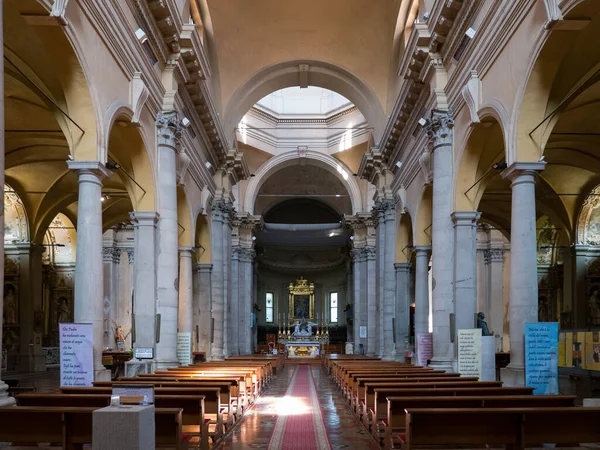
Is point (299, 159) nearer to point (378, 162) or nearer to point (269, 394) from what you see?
point (378, 162)

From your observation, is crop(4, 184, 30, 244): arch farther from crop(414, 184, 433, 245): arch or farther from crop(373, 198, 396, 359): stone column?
crop(414, 184, 433, 245): arch

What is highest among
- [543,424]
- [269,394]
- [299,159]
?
[299,159]

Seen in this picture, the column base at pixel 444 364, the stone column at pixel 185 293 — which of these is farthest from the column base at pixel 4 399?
the stone column at pixel 185 293

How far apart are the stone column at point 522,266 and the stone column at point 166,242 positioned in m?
8.49

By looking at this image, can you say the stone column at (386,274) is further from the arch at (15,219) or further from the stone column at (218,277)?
the arch at (15,219)

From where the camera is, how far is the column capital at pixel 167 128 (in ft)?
58.4

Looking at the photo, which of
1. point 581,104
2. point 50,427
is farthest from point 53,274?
point 50,427

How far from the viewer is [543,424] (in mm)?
7617

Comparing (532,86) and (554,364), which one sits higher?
(532,86)

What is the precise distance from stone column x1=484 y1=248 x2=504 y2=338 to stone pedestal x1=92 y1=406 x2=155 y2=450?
86.1 feet

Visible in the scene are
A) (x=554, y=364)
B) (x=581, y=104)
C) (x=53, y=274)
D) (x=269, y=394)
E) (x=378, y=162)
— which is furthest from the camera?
(x=53, y=274)

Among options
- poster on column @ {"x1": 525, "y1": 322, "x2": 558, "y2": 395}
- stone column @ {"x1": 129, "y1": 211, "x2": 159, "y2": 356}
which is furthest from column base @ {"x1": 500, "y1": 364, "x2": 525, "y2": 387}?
stone column @ {"x1": 129, "y1": 211, "x2": 159, "y2": 356}

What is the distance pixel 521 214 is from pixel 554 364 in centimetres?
264

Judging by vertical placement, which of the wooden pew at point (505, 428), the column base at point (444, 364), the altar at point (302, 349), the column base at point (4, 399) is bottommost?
the altar at point (302, 349)
